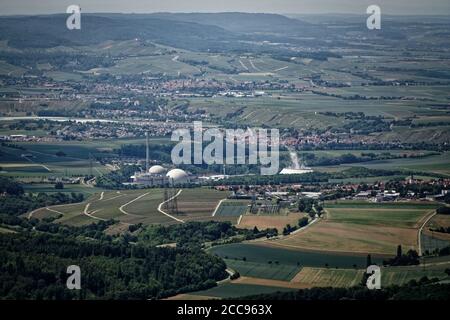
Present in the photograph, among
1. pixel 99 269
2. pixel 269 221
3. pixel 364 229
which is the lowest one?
pixel 269 221

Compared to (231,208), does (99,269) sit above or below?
above

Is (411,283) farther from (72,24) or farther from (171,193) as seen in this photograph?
(72,24)

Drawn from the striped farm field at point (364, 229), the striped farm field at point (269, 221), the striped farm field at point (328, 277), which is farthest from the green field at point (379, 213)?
the striped farm field at point (328, 277)

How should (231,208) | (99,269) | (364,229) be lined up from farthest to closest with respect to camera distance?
(231,208), (364,229), (99,269)

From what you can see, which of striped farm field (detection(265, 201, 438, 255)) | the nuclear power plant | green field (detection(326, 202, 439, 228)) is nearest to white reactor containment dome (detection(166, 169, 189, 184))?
the nuclear power plant

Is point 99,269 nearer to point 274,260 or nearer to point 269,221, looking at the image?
point 274,260

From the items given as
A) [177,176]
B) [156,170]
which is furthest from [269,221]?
[156,170]

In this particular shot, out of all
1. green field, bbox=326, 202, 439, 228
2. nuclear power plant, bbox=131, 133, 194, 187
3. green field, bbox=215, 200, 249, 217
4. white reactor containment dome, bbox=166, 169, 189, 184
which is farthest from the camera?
white reactor containment dome, bbox=166, 169, 189, 184

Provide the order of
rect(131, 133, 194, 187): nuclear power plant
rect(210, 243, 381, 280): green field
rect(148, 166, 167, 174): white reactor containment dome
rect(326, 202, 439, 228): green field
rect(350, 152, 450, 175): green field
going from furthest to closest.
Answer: rect(148, 166, 167, 174): white reactor containment dome < rect(350, 152, 450, 175): green field < rect(131, 133, 194, 187): nuclear power plant < rect(326, 202, 439, 228): green field < rect(210, 243, 381, 280): green field

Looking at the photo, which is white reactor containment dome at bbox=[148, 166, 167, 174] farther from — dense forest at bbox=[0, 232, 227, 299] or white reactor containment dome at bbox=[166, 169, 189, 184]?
dense forest at bbox=[0, 232, 227, 299]

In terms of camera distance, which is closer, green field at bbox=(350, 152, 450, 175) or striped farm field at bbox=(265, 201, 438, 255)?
striped farm field at bbox=(265, 201, 438, 255)
